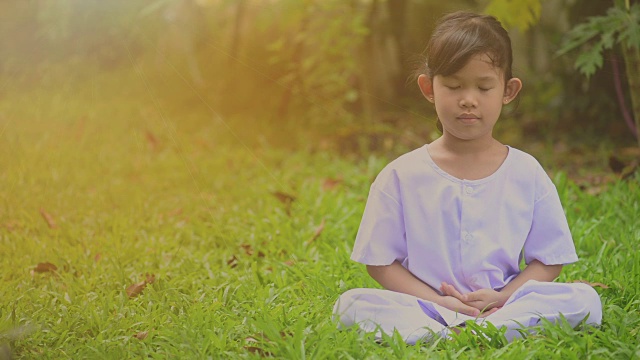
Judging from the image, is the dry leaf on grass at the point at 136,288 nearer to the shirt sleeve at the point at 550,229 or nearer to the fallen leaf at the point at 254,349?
the fallen leaf at the point at 254,349

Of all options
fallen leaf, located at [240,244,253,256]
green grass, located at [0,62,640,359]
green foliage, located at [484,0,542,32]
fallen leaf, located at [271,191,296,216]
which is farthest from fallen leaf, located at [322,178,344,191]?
green foliage, located at [484,0,542,32]

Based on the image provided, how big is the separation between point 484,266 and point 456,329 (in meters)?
Answer: 0.22

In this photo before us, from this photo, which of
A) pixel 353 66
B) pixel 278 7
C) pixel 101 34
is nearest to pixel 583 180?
pixel 353 66

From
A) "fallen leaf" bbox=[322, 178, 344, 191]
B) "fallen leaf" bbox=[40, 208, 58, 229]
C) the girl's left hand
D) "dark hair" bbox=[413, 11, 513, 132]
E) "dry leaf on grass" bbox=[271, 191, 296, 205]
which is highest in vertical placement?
"dark hair" bbox=[413, 11, 513, 132]

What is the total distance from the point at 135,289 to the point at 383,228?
95cm

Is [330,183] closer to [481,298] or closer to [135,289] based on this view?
[135,289]

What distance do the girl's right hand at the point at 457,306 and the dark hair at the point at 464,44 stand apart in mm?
682

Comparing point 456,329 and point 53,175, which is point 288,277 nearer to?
point 456,329

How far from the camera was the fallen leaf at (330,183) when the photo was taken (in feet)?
14.4

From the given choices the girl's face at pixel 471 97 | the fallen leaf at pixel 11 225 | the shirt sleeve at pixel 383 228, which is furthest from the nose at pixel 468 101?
the fallen leaf at pixel 11 225

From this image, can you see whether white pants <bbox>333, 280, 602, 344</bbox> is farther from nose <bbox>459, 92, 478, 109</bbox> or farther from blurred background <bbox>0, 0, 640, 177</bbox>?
blurred background <bbox>0, 0, 640, 177</bbox>

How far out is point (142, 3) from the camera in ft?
17.8

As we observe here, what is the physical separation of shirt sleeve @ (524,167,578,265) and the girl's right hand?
28 centimetres

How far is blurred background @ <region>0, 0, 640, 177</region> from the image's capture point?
5105 mm
